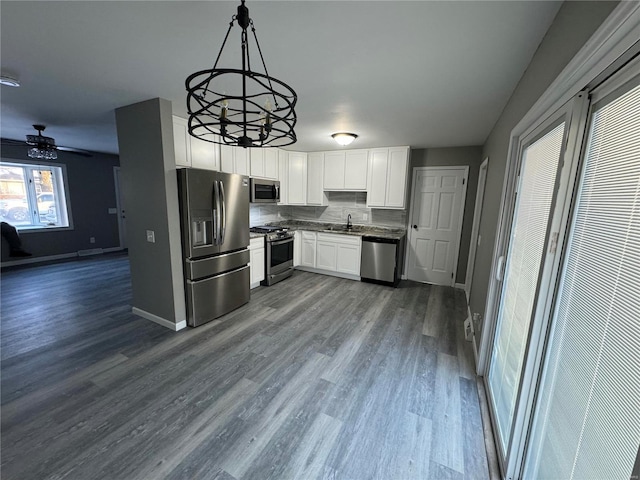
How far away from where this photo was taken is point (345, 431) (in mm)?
1688

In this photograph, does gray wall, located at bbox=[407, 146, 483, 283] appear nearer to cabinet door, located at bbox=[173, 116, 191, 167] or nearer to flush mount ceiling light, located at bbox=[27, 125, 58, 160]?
cabinet door, located at bbox=[173, 116, 191, 167]

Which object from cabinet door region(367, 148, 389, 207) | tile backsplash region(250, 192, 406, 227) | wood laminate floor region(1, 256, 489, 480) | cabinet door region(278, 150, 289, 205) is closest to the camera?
wood laminate floor region(1, 256, 489, 480)

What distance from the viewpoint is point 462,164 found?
4.13 metres

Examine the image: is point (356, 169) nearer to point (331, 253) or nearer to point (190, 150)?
point (331, 253)

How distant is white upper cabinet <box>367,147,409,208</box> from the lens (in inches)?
166

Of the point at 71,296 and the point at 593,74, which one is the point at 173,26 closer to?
the point at 593,74

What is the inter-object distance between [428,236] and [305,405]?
11.7 feet

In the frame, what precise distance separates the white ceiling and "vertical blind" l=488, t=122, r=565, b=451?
650mm

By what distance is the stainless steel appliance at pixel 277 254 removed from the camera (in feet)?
13.9

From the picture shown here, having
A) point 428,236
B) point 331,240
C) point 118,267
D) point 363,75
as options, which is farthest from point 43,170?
point 428,236

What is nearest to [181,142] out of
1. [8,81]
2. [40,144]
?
[8,81]

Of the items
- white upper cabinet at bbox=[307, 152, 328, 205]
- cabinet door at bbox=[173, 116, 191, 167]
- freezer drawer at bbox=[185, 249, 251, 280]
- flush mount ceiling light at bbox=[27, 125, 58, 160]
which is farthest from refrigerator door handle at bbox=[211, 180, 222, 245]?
flush mount ceiling light at bbox=[27, 125, 58, 160]

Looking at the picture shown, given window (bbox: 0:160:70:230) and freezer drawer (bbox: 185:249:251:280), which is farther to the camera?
window (bbox: 0:160:70:230)

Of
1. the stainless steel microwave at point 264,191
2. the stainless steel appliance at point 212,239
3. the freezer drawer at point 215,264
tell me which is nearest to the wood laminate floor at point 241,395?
the stainless steel appliance at point 212,239
